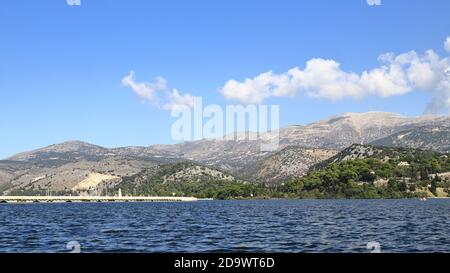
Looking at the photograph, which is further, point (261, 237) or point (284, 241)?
point (261, 237)

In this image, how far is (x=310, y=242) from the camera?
58312 millimetres
